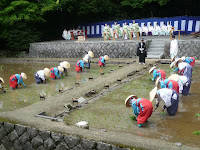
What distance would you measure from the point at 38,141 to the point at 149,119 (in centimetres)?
319

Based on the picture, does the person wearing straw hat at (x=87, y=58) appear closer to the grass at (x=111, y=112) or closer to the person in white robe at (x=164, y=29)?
the grass at (x=111, y=112)

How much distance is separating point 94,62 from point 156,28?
11.0 m

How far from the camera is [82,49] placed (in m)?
20.7

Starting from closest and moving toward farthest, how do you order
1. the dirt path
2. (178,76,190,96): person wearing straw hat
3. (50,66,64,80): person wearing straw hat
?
the dirt path
(178,76,190,96): person wearing straw hat
(50,66,64,80): person wearing straw hat

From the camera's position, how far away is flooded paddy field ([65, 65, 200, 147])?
231 inches

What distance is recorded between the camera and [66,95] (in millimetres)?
9211

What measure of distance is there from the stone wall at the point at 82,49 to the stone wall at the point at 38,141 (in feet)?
44.2

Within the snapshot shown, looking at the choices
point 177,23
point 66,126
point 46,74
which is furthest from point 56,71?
point 177,23

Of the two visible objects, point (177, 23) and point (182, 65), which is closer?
point (182, 65)

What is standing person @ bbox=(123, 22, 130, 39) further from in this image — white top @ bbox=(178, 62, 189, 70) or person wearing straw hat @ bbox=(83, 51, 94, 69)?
white top @ bbox=(178, 62, 189, 70)

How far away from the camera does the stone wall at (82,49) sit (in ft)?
61.5

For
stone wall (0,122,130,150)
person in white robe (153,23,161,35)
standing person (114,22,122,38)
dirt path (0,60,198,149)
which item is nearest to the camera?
dirt path (0,60,198,149)

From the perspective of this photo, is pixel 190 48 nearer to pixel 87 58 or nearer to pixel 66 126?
pixel 87 58

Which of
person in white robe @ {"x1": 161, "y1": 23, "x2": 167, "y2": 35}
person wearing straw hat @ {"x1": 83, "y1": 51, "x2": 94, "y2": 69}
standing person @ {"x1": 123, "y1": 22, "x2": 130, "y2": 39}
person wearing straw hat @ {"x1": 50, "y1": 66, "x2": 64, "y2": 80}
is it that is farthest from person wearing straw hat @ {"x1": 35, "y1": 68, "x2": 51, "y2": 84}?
person in white robe @ {"x1": 161, "y1": 23, "x2": 167, "y2": 35}
